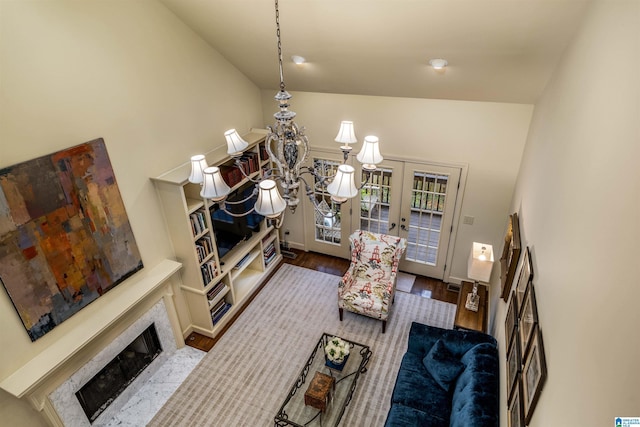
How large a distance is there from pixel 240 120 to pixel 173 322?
2.66 metres

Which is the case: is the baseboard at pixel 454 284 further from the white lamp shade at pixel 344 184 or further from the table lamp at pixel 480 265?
the white lamp shade at pixel 344 184

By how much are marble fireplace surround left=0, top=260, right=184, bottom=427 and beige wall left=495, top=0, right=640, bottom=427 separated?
133 inches

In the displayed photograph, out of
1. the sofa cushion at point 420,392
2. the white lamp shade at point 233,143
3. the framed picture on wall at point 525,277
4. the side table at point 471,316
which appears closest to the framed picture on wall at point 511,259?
the framed picture on wall at point 525,277

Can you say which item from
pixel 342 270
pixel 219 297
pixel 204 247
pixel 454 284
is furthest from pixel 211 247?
pixel 454 284

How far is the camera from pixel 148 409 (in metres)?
3.93

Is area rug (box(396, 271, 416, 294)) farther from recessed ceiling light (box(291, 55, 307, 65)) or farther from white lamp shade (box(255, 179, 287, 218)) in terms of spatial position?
white lamp shade (box(255, 179, 287, 218))

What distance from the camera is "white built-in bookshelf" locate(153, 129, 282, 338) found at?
4008mm

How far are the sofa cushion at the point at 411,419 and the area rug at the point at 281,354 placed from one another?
21.8 inches

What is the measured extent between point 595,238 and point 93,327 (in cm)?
370

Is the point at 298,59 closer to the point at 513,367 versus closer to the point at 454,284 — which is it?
the point at 513,367

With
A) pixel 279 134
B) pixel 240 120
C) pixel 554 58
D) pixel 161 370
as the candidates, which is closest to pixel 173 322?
pixel 161 370

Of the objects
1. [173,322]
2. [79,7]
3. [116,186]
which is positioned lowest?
[173,322]

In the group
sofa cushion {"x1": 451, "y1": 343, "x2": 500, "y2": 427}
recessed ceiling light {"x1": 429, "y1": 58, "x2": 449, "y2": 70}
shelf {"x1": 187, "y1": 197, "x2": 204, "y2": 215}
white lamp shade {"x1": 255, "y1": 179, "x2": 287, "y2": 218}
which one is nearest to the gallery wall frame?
sofa cushion {"x1": 451, "y1": 343, "x2": 500, "y2": 427}

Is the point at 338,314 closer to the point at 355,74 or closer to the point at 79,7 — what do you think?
the point at 355,74
